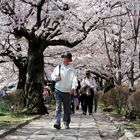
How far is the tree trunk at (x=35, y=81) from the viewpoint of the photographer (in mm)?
18375

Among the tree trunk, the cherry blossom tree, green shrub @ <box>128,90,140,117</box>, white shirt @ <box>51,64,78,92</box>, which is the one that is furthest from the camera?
the tree trunk

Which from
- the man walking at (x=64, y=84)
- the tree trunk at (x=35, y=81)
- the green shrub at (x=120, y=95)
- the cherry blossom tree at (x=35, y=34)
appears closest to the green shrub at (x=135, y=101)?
the man walking at (x=64, y=84)

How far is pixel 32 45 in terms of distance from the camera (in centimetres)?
1841

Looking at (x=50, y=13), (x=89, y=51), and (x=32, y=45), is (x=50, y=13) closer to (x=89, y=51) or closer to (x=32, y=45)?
(x=32, y=45)

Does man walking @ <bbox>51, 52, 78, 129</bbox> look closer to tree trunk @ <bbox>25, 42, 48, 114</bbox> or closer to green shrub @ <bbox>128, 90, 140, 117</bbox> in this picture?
green shrub @ <bbox>128, 90, 140, 117</bbox>

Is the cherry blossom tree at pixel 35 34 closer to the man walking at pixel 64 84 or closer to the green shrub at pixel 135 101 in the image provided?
the green shrub at pixel 135 101

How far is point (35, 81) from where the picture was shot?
18.6 meters

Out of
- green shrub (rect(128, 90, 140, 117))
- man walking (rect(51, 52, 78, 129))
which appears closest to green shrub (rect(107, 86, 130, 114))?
green shrub (rect(128, 90, 140, 117))

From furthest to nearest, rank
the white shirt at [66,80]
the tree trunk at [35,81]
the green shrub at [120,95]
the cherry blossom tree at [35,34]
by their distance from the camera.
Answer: the tree trunk at [35,81] < the cherry blossom tree at [35,34] < the green shrub at [120,95] < the white shirt at [66,80]

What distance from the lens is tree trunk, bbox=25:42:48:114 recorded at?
18.4m

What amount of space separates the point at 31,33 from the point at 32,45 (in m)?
0.70

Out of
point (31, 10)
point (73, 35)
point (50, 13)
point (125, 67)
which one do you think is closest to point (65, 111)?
point (50, 13)

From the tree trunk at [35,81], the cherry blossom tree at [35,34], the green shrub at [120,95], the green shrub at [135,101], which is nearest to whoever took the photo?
the green shrub at [135,101]

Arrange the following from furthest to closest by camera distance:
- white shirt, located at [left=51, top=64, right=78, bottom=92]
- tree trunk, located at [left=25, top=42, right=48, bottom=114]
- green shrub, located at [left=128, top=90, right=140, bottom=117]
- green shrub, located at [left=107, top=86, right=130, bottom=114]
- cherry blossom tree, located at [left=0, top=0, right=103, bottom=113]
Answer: tree trunk, located at [left=25, top=42, right=48, bottom=114] < cherry blossom tree, located at [left=0, top=0, right=103, bottom=113] < green shrub, located at [left=107, top=86, right=130, bottom=114] < green shrub, located at [left=128, top=90, right=140, bottom=117] < white shirt, located at [left=51, top=64, right=78, bottom=92]
